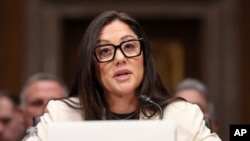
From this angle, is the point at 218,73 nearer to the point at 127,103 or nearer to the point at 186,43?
the point at 186,43

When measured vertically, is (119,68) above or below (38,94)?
above

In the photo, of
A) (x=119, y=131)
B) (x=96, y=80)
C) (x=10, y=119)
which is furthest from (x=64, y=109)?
(x=10, y=119)

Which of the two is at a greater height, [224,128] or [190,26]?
[190,26]

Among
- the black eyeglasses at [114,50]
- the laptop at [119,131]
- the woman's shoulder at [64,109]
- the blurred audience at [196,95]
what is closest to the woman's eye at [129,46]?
the black eyeglasses at [114,50]

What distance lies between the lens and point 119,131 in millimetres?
2467

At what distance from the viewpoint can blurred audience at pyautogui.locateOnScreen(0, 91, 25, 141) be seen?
5.29 m

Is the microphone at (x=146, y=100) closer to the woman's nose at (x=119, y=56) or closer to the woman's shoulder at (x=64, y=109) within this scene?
the woman's nose at (x=119, y=56)

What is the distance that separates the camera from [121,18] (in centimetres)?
315

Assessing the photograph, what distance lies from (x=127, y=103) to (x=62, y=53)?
439 cm

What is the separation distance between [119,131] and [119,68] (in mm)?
532

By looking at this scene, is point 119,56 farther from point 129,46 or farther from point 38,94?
point 38,94

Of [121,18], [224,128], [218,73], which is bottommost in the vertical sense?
[224,128]

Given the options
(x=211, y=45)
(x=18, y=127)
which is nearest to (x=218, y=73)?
(x=211, y=45)

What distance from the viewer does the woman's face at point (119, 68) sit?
9.73ft
